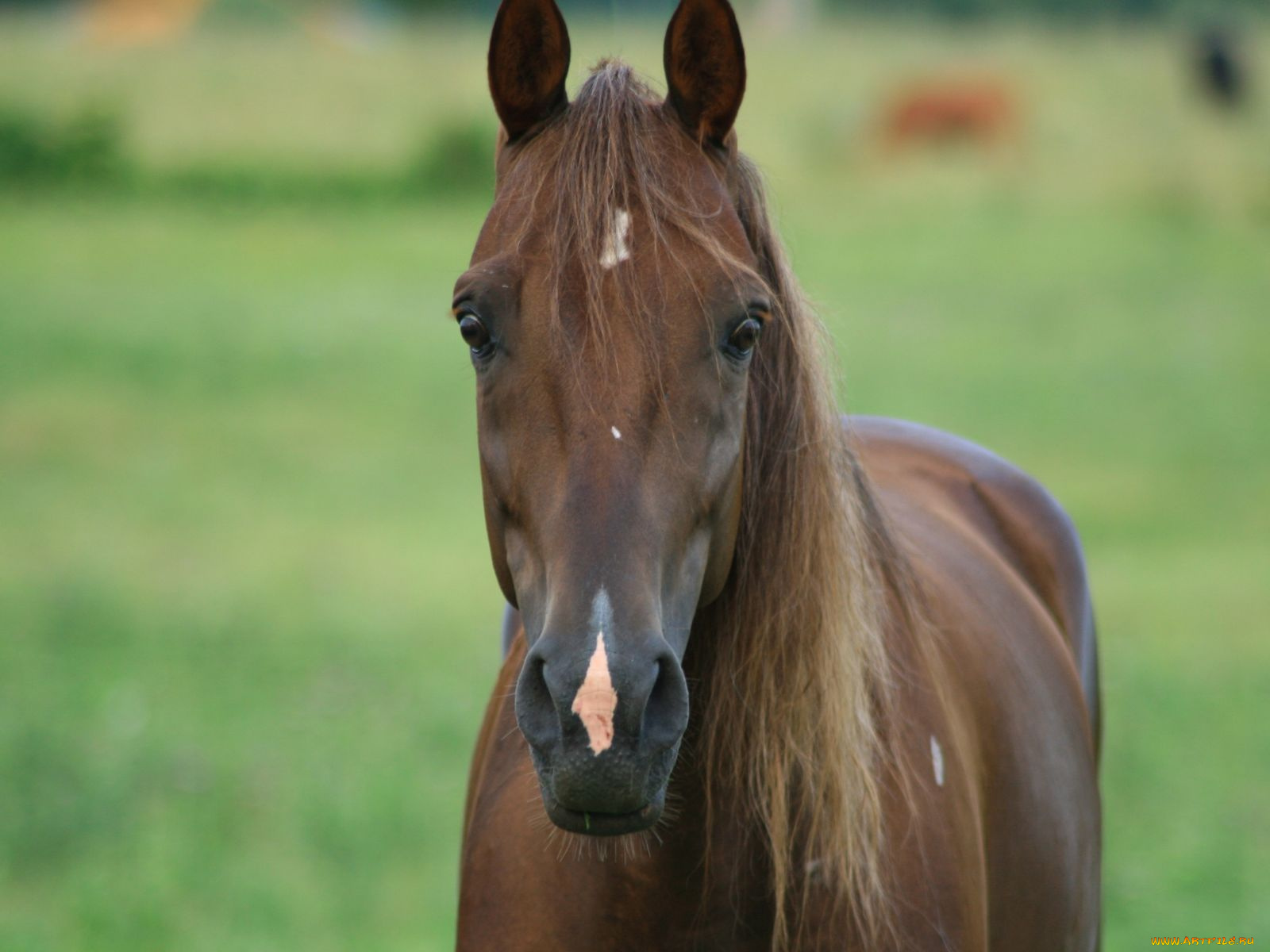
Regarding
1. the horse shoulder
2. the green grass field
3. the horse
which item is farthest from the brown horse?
the horse

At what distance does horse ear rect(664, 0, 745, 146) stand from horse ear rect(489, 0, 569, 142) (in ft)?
0.51

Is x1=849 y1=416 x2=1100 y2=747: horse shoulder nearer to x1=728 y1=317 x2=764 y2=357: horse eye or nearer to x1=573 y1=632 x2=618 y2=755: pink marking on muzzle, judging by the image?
x1=728 y1=317 x2=764 y2=357: horse eye

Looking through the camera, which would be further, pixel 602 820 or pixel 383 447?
pixel 383 447

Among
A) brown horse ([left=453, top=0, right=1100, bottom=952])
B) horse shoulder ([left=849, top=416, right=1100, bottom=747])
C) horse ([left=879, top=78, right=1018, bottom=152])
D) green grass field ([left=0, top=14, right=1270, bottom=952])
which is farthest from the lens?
horse ([left=879, top=78, right=1018, bottom=152])

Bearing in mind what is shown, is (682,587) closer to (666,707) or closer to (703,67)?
(666,707)

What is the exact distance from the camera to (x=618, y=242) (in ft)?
5.98

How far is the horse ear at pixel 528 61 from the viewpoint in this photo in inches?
76.9

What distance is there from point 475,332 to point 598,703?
1.87 ft

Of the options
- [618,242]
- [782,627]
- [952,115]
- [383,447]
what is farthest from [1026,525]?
[952,115]

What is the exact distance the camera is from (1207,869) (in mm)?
5027

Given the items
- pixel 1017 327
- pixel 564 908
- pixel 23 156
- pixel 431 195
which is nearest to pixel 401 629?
pixel 564 908

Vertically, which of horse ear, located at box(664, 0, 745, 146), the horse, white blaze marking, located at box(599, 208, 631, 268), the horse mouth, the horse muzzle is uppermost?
the horse

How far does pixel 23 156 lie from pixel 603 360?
20775 millimetres

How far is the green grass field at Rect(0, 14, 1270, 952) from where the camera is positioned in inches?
205
